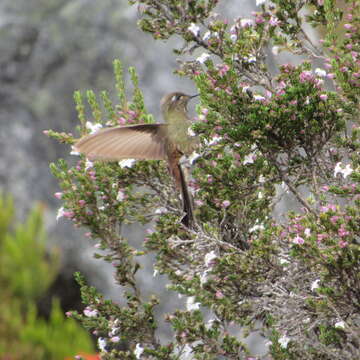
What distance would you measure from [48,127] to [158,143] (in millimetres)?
4344

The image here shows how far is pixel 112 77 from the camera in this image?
6.73 meters

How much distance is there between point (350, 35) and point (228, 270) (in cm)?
105

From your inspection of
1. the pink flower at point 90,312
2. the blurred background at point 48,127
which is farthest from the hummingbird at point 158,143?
the blurred background at point 48,127

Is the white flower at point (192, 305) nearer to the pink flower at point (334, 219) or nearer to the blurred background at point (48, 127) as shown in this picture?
the pink flower at point (334, 219)

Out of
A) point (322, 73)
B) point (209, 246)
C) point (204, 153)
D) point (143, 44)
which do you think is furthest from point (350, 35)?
point (143, 44)

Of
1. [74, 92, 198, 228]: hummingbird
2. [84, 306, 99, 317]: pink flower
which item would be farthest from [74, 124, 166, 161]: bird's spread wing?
[84, 306, 99, 317]: pink flower

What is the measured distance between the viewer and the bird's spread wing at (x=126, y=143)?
2500 mm

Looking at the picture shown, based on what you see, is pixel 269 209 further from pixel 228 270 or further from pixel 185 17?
pixel 185 17

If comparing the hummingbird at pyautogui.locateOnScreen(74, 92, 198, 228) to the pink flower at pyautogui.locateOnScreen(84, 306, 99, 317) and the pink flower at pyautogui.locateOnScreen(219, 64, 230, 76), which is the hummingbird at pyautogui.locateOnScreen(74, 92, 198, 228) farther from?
the pink flower at pyautogui.locateOnScreen(84, 306, 99, 317)

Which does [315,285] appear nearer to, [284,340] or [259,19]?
[284,340]

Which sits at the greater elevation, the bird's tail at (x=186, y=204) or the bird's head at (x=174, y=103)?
the bird's head at (x=174, y=103)

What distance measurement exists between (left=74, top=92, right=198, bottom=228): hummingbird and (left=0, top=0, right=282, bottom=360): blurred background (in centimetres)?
333

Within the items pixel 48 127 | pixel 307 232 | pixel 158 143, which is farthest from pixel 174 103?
pixel 48 127

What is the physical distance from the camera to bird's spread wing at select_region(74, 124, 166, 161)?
250cm
